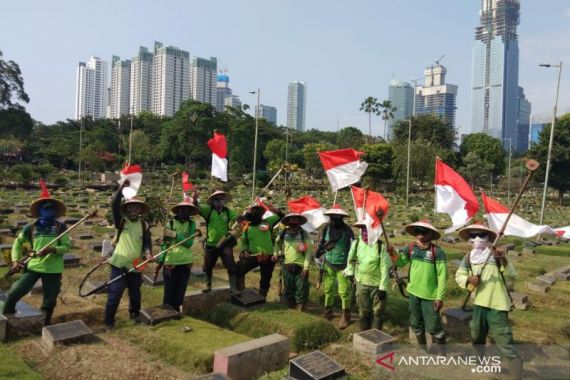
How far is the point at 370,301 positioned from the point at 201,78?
333ft

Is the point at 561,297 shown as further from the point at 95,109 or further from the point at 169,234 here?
the point at 95,109

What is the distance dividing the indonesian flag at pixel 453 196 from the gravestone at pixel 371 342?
152cm

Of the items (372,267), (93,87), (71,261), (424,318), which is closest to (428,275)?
(424,318)

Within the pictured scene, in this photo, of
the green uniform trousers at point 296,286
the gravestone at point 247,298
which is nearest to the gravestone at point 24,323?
the gravestone at point 247,298

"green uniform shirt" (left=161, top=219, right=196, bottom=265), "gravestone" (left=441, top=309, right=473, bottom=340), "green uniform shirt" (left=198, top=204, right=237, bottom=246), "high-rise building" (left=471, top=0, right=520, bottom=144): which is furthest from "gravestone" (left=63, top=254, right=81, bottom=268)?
"high-rise building" (left=471, top=0, right=520, bottom=144)

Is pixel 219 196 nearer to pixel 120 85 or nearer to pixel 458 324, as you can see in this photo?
pixel 458 324

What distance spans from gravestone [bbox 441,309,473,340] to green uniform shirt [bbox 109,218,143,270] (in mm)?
4450

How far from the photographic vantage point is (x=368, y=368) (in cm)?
532

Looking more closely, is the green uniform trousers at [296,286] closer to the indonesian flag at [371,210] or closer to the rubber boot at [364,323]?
the rubber boot at [364,323]

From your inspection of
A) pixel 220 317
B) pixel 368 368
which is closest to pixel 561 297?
pixel 368 368

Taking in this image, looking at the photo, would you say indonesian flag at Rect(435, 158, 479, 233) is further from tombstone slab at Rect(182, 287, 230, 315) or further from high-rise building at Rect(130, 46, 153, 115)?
high-rise building at Rect(130, 46, 153, 115)

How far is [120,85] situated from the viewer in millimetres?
102312

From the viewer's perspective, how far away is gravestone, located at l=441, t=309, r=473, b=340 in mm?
6652

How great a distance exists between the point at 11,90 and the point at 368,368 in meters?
55.5
